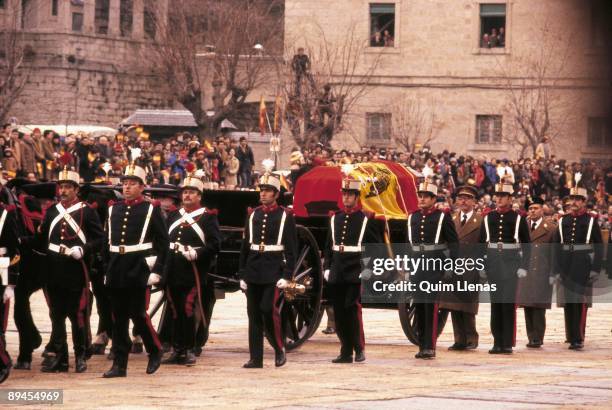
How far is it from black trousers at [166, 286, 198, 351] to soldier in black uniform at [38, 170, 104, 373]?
0.92 m

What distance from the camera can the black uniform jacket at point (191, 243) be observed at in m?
11.4

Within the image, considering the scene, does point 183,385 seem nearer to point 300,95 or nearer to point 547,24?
point 547,24

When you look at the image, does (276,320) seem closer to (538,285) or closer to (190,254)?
(190,254)

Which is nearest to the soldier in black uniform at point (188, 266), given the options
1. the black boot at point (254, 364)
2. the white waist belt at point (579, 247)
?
the black boot at point (254, 364)

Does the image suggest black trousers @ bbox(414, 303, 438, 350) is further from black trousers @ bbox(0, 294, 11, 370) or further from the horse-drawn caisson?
black trousers @ bbox(0, 294, 11, 370)

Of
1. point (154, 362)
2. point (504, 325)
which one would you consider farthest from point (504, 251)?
point (154, 362)

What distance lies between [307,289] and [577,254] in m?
3.82

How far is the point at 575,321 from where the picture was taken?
565 inches

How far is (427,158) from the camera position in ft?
128

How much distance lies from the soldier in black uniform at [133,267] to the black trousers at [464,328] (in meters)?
4.13

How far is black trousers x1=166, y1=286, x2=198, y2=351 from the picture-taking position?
11305 millimetres

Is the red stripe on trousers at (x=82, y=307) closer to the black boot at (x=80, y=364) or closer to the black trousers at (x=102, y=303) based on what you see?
the black boot at (x=80, y=364)

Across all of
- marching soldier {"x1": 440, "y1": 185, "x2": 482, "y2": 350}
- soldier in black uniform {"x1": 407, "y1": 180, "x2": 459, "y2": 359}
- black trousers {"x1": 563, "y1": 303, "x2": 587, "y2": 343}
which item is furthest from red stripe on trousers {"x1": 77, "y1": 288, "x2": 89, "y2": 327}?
black trousers {"x1": 563, "y1": 303, "x2": 587, "y2": 343}

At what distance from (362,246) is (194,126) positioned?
38945 mm
